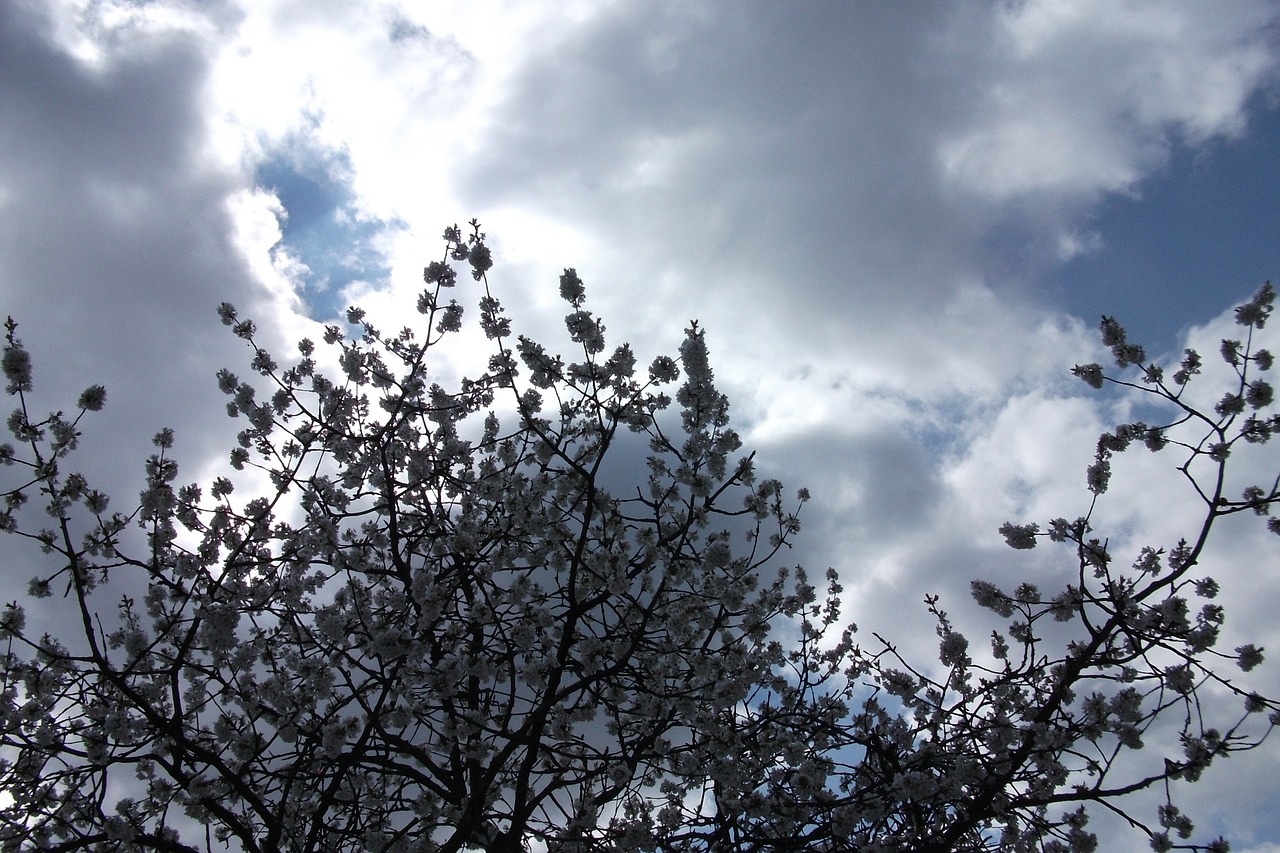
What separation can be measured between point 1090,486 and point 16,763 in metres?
9.38

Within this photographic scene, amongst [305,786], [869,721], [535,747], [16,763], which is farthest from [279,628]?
[869,721]

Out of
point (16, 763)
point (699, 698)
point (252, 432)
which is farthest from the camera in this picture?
point (252, 432)

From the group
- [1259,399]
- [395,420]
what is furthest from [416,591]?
[1259,399]

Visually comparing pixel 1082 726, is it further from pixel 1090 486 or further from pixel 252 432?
pixel 252 432

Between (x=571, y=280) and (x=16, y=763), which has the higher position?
(x=571, y=280)

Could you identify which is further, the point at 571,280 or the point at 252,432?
→ the point at 252,432

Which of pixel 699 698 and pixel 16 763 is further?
pixel 699 698

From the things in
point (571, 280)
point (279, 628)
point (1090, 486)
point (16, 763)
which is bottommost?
point (16, 763)

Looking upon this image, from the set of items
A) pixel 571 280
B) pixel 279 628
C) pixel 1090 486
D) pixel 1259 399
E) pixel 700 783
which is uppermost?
pixel 571 280

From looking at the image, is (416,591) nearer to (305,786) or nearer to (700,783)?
(305,786)

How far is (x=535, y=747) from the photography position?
587cm

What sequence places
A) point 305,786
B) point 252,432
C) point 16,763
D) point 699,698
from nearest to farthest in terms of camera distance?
point 16,763 < point 699,698 < point 305,786 < point 252,432

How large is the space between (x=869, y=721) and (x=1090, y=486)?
3.28 m

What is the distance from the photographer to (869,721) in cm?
770
